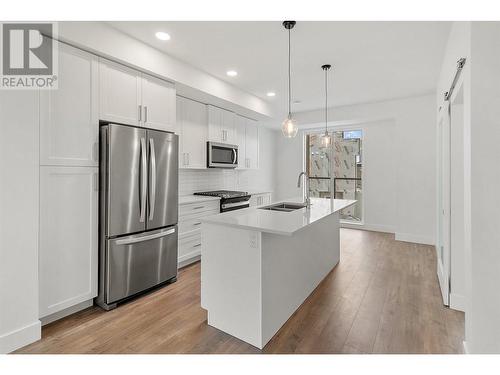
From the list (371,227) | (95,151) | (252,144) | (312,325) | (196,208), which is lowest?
(312,325)

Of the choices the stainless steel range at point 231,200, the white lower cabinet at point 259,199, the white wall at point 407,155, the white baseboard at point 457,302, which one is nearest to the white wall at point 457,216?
the white baseboard at point 457,302

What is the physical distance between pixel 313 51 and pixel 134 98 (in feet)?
6.85

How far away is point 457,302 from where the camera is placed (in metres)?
2.52

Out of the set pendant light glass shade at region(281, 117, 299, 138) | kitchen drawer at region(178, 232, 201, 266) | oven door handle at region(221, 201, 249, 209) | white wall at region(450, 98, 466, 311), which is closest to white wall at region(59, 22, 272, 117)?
pendant light glass shade at region(281, 117, 299, 138)

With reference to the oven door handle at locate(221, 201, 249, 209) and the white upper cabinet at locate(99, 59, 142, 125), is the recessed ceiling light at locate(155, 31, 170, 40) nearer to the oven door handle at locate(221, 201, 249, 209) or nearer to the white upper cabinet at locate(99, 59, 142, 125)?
the white upper cabinet at locate(99, 59, 142, 125)

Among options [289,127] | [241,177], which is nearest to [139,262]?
[289,127]

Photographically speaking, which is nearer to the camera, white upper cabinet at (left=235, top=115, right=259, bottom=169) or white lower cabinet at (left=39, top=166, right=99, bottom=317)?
white lower cabinet at (left=39, top=166, right=99, bottom=317)

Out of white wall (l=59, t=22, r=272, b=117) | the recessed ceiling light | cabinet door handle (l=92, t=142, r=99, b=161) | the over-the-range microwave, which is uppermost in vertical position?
the recessed ceiling light

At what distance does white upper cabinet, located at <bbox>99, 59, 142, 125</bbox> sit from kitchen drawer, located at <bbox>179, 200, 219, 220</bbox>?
1232 mm

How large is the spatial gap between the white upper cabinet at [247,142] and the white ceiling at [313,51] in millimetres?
1022

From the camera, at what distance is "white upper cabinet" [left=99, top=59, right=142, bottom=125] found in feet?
8.46

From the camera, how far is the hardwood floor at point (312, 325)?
1980mm

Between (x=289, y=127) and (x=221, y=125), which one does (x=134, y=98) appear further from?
(x=221, y=125)

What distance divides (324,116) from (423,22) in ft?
10.7
